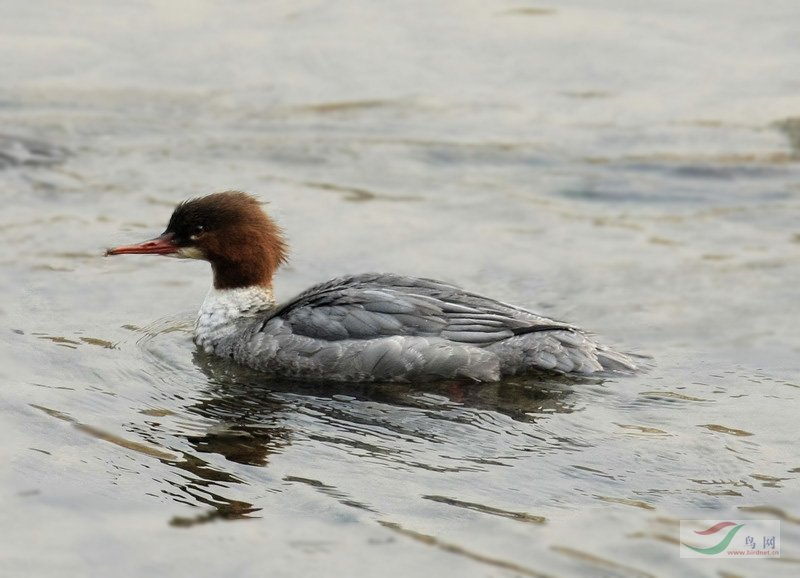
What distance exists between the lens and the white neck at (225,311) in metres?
8.70

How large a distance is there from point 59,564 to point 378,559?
4.53 feet

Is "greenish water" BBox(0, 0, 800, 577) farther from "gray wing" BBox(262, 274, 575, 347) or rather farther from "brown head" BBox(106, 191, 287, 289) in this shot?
"brown head" BBox(106, 191, 287, 289)

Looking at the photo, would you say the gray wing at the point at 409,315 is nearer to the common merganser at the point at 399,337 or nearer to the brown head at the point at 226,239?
the common merganser at the point at 399,337

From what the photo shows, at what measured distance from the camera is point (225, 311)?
877 cm

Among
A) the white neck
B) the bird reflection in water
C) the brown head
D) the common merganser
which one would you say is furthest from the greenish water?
the brown head

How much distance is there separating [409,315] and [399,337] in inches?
6.3

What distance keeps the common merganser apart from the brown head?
0.13 feet

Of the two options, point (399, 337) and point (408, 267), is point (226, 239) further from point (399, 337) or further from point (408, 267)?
point (408, 267)

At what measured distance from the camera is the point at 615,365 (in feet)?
26.7

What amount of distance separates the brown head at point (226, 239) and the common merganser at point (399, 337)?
39 millimetres

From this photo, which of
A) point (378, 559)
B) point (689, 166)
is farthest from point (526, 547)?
point (689, 166)

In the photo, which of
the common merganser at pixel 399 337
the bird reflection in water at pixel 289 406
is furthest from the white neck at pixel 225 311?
the bird reflection in water at pixel 289 406

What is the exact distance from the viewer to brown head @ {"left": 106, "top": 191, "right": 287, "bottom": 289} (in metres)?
8.73

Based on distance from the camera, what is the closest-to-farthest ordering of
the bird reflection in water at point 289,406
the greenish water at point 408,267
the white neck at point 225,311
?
the greenish water at point 408,267 < the bird reflection in water at point 289,406 < the white neck at point 225,311
